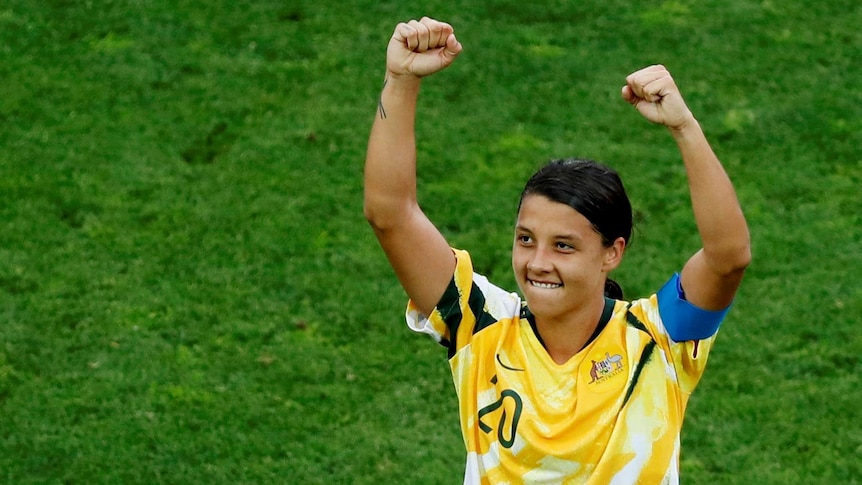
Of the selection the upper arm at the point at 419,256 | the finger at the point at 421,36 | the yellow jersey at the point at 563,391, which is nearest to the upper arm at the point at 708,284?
the yellow jersey at the point at 563,391

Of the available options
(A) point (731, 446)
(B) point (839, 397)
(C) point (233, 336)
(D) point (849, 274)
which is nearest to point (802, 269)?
(D) point (849, 274)

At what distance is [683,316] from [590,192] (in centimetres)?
37

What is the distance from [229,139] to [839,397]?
3950mm

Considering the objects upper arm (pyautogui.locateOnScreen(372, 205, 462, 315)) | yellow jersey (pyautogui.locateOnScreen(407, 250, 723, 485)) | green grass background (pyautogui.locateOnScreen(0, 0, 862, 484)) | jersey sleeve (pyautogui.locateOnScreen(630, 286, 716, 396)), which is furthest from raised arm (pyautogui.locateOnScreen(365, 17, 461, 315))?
green grass background (pyautogui.locateOnScreen(0, 0, 862, 484))

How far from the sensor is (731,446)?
18.8ft

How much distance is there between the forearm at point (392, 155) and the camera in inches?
122

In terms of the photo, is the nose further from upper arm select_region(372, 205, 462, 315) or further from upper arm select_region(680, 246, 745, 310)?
upper arm select_region(680, 246, 745, 310)

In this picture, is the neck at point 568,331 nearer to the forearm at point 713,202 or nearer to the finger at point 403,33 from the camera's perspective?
the forearm at point 713,202

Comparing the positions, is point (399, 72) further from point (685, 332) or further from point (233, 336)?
point (233, 336)

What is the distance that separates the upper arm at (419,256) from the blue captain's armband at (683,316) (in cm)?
53

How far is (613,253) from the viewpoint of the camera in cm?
326

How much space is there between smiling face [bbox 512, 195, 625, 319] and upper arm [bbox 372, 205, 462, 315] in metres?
0.19

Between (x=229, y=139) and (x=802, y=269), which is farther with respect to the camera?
(x=229, y=139)

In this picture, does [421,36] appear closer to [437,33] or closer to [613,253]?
[437,33]
